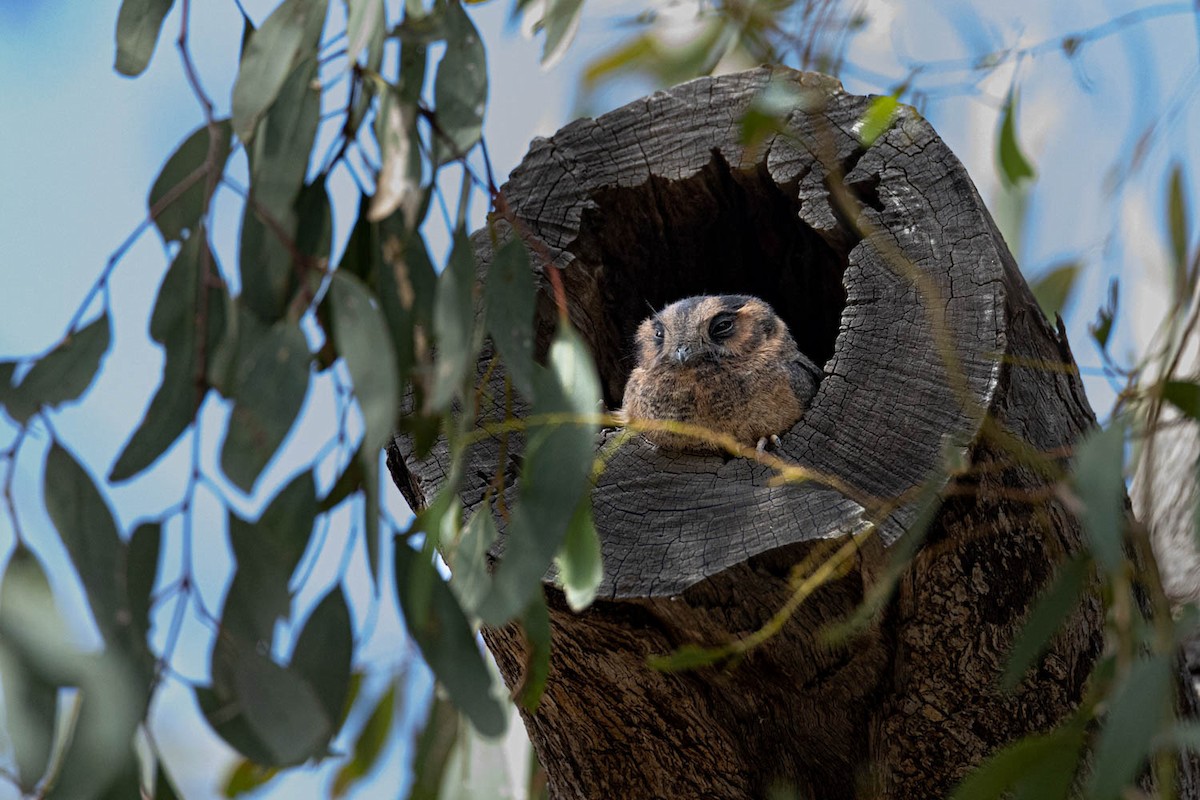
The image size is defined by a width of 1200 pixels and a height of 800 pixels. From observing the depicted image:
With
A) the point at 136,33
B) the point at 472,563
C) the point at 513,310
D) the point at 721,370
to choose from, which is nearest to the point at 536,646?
the point at 472,563

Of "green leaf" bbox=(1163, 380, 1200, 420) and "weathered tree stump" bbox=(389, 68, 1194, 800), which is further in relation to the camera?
"weathered tree stump" bbox=(389, 68, 1194, 800)

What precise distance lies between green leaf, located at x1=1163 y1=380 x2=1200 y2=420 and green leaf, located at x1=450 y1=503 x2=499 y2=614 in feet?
2.96

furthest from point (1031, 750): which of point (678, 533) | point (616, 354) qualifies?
point (616, 354)

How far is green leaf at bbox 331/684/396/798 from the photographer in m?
2.45

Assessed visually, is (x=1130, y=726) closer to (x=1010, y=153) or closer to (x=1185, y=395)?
(x=1185, y=395)

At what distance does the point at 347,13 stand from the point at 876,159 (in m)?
1.14

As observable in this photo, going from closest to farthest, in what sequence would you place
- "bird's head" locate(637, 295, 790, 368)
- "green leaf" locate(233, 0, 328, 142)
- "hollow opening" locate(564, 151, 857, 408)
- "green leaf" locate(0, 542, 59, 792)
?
"green leaf" locate(0, 542, 59, 792) → "green leaf" locate(233, 0, 328, 142) → "hollow opening" locate(564, 151, 857, 408) → "bird's head" locate(637, 295, 790, 368)

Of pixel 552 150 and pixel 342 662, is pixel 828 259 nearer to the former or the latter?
pixel 552 150

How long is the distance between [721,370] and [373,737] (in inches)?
48.3

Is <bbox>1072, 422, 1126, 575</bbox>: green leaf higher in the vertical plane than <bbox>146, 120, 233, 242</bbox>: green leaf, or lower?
lower

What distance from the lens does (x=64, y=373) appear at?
156 cm

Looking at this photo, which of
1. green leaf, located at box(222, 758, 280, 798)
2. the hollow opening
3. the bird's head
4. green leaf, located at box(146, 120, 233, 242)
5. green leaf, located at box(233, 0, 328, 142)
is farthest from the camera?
the bird's head

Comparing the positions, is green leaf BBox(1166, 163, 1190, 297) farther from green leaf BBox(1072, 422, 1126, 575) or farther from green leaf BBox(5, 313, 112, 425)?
green leaf BBox(5, 313, 112, 425)

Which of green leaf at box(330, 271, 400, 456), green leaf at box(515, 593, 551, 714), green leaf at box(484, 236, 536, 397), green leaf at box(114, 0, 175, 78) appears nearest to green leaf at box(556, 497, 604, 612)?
green leaf at box(515, 593, 551, 714)
